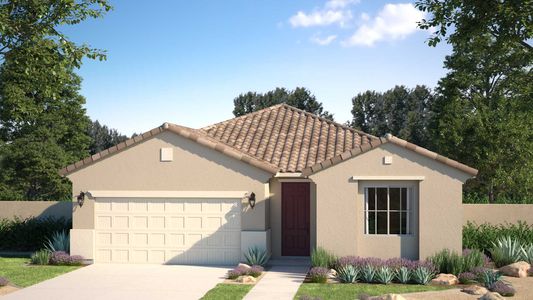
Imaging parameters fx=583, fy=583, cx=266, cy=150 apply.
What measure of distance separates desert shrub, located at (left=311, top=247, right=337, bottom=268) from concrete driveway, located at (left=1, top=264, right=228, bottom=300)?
256cm

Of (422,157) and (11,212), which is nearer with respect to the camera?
(422,157)

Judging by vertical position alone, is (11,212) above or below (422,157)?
below

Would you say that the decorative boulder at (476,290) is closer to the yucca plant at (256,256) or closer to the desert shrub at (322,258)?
the desert shrub at (322,258)

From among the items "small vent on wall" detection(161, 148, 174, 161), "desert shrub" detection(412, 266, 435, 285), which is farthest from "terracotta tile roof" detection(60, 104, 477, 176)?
"desert shrub" detection(412, 266, 435, 285)

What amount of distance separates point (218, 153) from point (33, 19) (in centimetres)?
653

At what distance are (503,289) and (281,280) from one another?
5383 mm

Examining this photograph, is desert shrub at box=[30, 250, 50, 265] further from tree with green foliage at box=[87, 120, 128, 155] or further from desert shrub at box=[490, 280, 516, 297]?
tree with green foliage at box=[87, 120, 128, 155]

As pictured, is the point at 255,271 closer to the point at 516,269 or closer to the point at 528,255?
the point at 516,269

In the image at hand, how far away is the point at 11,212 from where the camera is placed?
878 inches

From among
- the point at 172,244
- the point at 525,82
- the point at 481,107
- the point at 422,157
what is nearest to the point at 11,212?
the point at 172,244

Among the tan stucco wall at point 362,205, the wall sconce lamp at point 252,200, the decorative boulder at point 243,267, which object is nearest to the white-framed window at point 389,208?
the tan stucco wall at point 362,205

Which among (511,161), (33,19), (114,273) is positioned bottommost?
(114,273)

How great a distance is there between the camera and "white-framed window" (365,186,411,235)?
16516 millimetres

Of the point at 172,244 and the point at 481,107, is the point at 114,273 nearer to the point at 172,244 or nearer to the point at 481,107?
the point at 172,244
